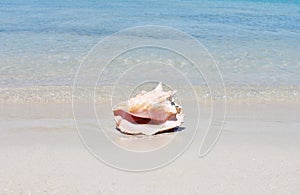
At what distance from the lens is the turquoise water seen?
Answer: 659 cm

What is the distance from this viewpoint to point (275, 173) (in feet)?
10.3

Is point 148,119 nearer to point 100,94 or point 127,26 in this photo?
point 100,94

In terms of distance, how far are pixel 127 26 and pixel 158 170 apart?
10.7m

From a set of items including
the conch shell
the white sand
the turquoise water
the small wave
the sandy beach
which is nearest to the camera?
the white sand

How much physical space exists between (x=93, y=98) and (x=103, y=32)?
7.30 metres

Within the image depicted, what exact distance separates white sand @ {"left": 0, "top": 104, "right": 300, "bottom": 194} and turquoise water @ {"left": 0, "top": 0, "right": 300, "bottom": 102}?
78.7 inches

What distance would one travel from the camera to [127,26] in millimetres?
13430

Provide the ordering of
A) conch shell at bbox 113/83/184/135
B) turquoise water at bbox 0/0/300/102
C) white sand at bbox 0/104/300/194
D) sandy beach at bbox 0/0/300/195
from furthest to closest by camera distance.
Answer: turquoise water at bbox 0/0/300/102 → conch shell at bbox 113/83/184/135 → sandy beach at bbox 0/0/300/195 → white sand at bbox 0/104/300/194

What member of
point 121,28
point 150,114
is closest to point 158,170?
point 150,114

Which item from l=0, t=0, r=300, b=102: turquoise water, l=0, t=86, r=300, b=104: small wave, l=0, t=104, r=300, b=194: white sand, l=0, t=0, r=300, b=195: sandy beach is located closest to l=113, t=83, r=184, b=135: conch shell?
l=0, t=0, r=300, b=195: sandy beach

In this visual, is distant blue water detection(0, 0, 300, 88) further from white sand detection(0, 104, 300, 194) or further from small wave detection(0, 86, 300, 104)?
white sand detection(0, 104, 300, 194)

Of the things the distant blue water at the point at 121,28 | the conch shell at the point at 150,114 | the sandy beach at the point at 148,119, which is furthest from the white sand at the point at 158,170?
the distant blue water at the point at 121,28

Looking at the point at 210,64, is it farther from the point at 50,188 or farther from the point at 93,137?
the point at 50,188

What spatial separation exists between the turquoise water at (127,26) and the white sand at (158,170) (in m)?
2.00
